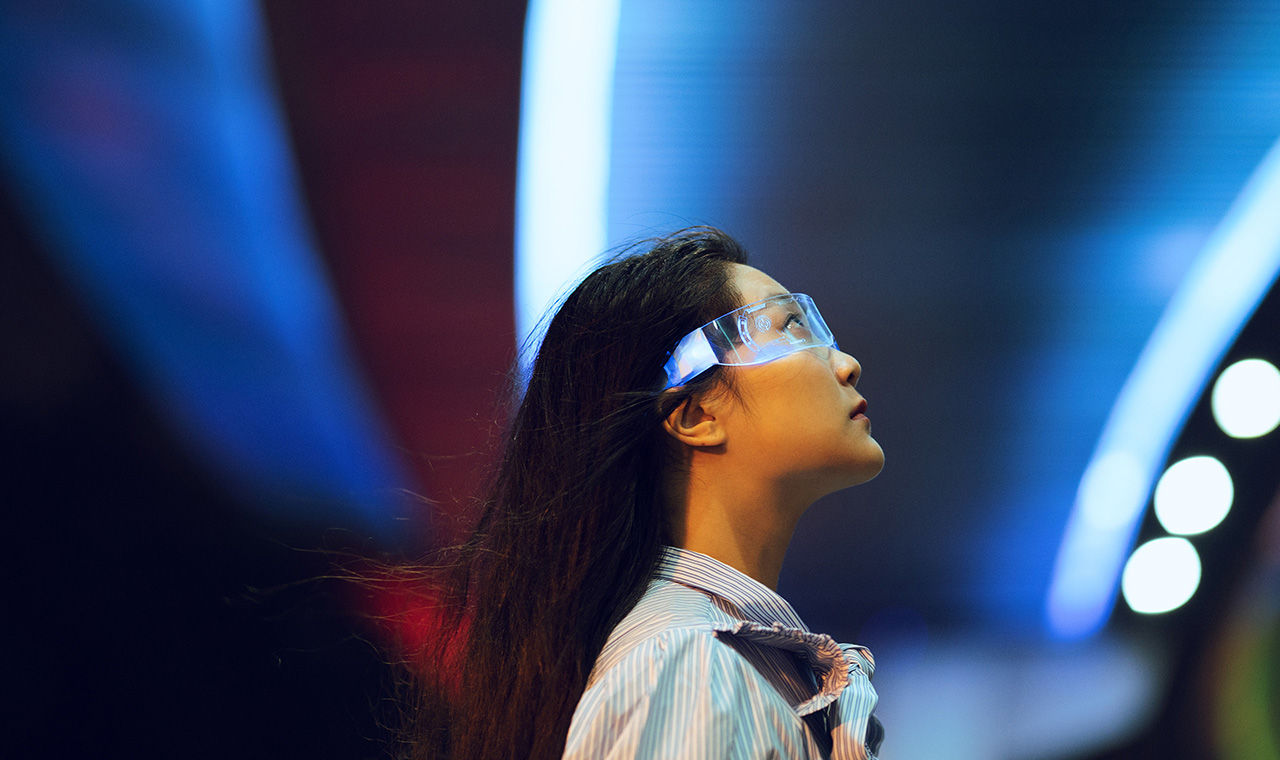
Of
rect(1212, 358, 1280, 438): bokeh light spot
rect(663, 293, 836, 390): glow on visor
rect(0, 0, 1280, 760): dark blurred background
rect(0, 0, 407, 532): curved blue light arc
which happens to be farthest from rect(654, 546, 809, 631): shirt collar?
rect(1212, 358, 1280, 438): bokeh light spot

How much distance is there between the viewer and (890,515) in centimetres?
214

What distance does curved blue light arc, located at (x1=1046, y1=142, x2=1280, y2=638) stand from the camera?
2061 millimetres

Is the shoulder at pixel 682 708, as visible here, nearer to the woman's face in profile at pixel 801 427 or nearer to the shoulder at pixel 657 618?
the shoulder at pixel 657 618

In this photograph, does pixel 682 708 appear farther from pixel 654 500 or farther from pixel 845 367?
pixel 845 367

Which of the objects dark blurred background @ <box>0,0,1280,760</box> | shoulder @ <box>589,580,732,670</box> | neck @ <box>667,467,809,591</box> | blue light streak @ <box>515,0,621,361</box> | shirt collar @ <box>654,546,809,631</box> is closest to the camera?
shoulder @ <box>589,580,732,670</box>

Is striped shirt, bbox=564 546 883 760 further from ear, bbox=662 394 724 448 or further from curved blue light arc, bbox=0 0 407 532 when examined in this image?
curved blue light arc, bbox=0 0 407 532

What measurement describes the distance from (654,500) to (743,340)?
0.27 m

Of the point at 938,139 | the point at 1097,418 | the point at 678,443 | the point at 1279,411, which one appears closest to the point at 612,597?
the point at 678,443

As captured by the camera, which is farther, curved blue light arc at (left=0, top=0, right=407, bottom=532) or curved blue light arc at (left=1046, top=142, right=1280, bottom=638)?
curved blue light arc at (left=1046, top=142, right=1280, bottom=638)

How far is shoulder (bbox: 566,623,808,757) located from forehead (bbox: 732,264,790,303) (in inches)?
21.9

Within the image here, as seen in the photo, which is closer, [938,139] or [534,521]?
[534,521]

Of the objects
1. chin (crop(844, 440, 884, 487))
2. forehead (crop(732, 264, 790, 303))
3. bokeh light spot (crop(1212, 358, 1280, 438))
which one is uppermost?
forehead (crop(732, 264, 790, 303))

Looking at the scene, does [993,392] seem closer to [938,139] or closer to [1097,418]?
[1097,418]

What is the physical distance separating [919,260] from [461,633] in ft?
4.47
